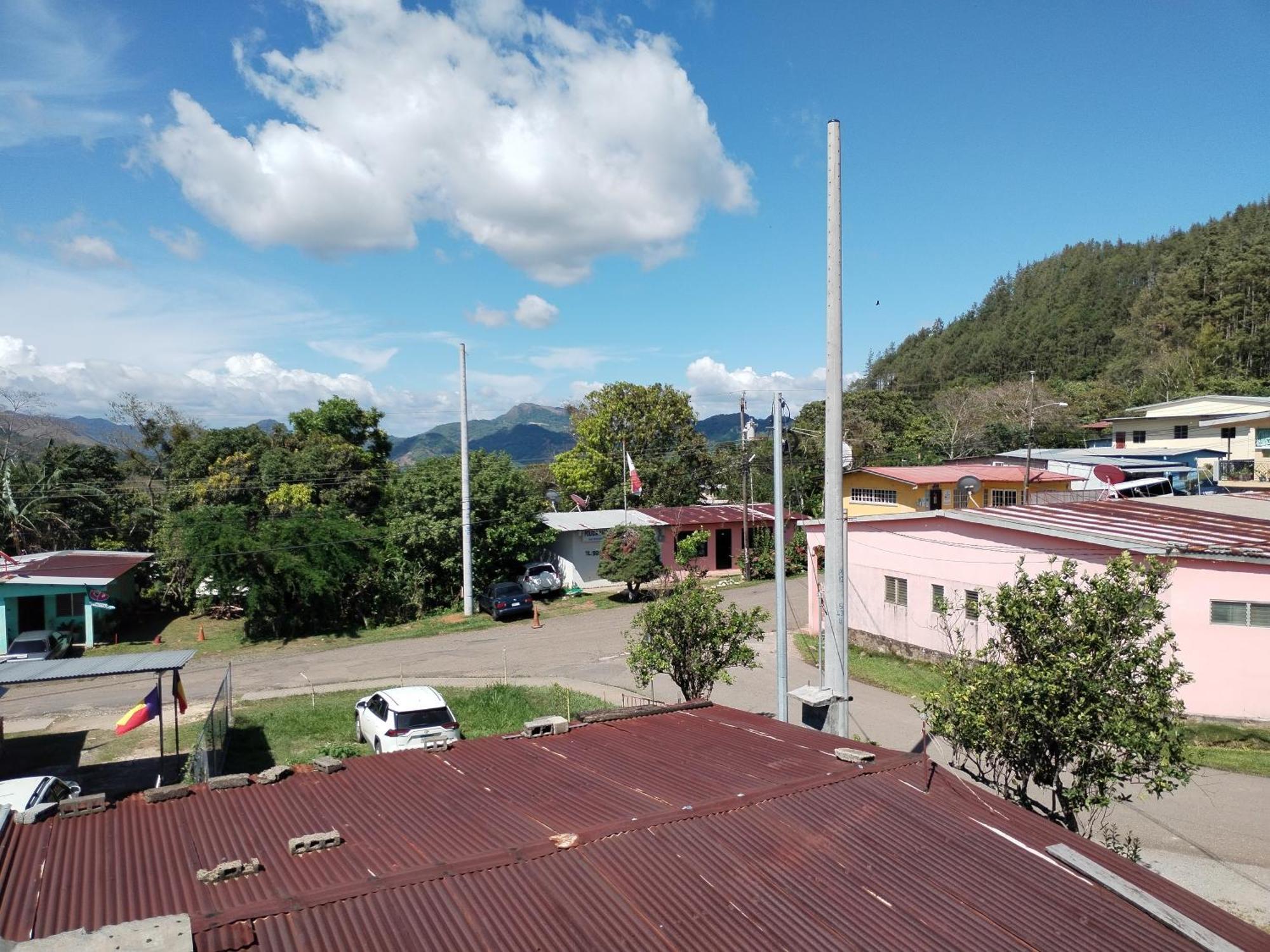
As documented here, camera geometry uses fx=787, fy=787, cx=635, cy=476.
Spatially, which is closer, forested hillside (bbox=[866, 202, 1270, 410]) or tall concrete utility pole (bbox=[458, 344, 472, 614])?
tall concrete utility pole (bbox=[458, 344, 472, 614])

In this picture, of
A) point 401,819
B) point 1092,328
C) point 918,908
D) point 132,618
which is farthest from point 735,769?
point 1092,328

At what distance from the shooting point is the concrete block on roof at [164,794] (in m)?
7.24

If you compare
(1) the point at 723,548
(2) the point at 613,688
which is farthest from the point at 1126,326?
(2) the point at 613,688

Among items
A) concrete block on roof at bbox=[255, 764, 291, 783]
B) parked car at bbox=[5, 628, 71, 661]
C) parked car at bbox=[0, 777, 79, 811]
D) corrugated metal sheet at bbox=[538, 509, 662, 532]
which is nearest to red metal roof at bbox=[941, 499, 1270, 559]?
concrete block on roof at bbox=[255, 764, 291, 783]

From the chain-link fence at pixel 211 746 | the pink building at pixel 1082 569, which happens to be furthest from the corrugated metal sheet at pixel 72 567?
the pink building at pixel 1082 569

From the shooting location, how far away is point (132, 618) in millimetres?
30578

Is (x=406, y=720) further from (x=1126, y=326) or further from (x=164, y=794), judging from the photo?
(x=1126, y=326)

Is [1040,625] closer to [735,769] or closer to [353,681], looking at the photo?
[735,769]

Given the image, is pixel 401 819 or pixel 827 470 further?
pixel 827 470

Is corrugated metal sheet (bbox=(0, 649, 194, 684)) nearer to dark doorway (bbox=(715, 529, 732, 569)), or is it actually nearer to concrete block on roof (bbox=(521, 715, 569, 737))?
concrete block on roof (bbox=(521, 715, 569, 737))

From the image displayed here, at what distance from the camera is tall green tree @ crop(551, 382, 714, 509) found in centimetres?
4781

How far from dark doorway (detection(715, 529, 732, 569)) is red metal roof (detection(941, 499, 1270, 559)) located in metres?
16.8

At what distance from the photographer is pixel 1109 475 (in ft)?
104

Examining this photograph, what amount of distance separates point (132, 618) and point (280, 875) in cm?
3027
